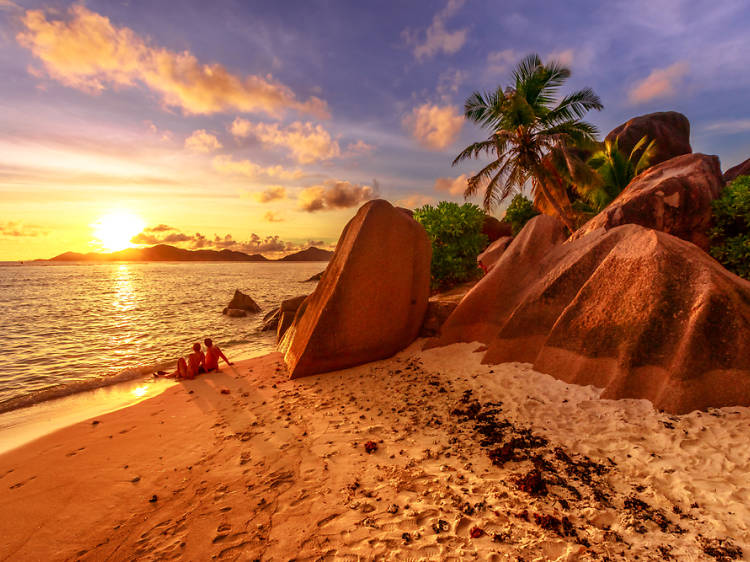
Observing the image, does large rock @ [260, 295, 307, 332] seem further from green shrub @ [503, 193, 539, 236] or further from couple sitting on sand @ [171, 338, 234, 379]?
green shrub @ [503, 193, 539, 236]

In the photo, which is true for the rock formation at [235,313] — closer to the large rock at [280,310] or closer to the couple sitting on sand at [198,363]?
the large rock at [280,310]

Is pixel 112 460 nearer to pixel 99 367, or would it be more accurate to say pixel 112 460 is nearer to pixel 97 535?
pixel 97 535

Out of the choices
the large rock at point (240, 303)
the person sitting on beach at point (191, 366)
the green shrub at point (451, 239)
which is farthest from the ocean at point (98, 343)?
the green shrub at point (451, 239)

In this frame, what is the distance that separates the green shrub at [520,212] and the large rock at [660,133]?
10.2 metres

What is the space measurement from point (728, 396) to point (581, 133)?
62.3 feet

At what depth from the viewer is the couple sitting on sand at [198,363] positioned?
9266 mm

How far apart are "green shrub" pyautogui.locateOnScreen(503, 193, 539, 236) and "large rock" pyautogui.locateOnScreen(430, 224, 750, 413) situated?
22641mm

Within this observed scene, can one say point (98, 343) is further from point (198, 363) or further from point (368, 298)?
point (368, 298)

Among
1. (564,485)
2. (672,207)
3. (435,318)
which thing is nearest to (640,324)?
(564,485)

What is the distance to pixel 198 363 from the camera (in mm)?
9438

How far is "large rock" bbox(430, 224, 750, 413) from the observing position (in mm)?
4914

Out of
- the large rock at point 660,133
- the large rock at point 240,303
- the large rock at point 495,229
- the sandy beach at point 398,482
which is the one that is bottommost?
the large rock at point 240,303

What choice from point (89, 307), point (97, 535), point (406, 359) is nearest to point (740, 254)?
point (406, 359)

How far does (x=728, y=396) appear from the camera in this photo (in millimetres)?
4766
